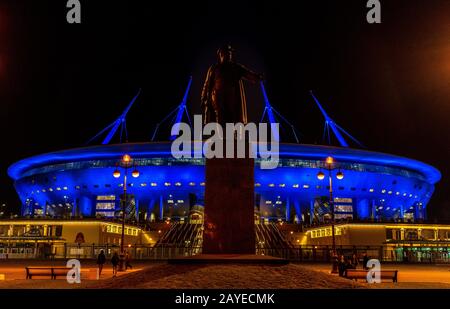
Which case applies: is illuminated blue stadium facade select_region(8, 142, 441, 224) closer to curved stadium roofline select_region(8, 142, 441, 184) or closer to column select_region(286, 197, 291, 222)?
column select_region(286, 197, 291, 222)

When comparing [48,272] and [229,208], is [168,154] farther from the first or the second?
[229,208]

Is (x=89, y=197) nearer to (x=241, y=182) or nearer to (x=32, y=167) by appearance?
(x=32, y=167)

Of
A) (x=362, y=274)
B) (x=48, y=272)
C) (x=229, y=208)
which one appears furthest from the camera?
(x=48, y=272)

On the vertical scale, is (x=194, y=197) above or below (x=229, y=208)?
above

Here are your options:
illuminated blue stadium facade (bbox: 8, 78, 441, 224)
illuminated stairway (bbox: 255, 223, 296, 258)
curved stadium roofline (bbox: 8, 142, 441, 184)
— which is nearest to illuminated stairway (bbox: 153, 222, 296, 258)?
illuminated stairway (bbox: 255, 223, 296, 258)

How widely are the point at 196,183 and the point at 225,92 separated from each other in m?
61.6

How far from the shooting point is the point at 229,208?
43.1 ft

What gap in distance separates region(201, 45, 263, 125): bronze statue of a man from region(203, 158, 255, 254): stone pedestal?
153 cm

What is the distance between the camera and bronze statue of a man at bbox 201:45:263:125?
46.9 ft

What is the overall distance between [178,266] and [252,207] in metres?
2.58

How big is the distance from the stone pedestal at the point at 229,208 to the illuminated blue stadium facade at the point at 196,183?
56.5 metres

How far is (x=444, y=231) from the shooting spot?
5922 cm

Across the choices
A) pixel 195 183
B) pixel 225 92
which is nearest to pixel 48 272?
pixel 225 92
